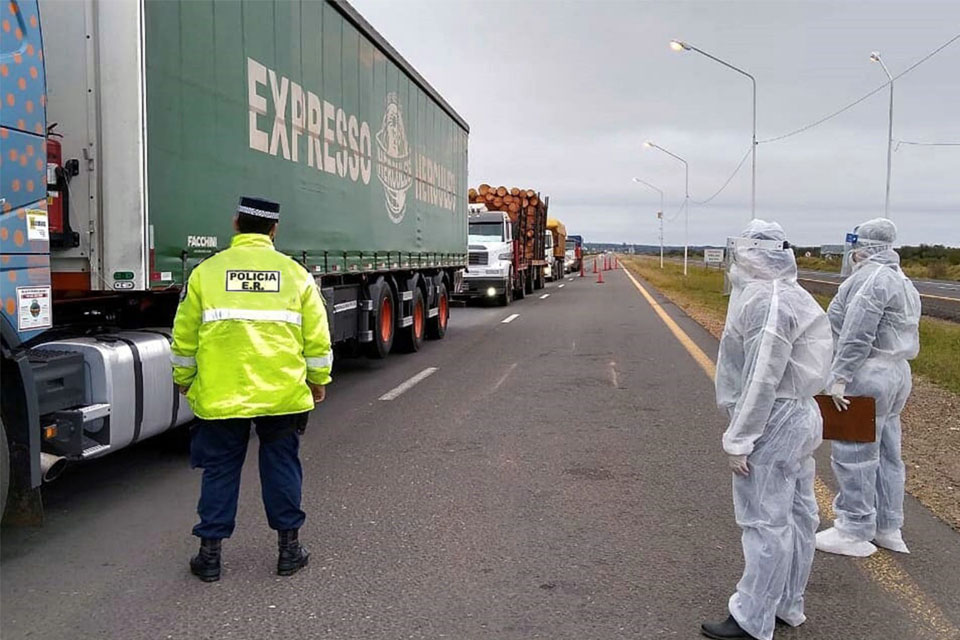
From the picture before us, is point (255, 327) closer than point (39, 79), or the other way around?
point (255, 327)

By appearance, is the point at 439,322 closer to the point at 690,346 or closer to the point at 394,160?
the point at 394,160

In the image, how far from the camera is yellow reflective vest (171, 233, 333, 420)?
4199 millimetres

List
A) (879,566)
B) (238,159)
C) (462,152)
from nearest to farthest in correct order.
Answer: (879,566) < (238,159) < (462,152)

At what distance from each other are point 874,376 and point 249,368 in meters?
3.30

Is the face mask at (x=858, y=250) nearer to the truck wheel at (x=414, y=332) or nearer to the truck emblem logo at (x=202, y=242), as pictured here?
the truck emblem logo at (x=202, y=242)

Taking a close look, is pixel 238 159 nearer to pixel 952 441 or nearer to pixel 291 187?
pixel 291 187

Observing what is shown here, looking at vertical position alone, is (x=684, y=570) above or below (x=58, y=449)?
below

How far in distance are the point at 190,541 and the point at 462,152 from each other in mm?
13464

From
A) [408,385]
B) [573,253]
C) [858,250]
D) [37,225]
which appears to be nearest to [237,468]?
[37,225]

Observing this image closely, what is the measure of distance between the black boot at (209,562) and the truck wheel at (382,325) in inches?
285

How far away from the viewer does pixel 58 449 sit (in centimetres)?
479

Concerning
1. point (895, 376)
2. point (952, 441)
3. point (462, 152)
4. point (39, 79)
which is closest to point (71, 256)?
point (39, 79)

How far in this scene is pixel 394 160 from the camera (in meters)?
12.2

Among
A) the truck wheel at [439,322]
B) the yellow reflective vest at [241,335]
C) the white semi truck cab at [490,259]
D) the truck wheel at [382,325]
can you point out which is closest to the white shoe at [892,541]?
the yellow reflective vest at [241,335]
